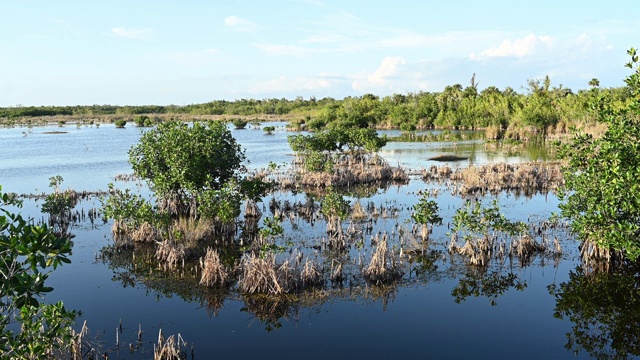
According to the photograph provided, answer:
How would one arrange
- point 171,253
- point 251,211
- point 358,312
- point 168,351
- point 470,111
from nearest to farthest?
point 168,351
point 358,312
point 171,253
point 251,211
point 470,111

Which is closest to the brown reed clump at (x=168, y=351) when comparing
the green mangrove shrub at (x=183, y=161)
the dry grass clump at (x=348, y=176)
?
the green mangrove shrub at (x=183, y=161)

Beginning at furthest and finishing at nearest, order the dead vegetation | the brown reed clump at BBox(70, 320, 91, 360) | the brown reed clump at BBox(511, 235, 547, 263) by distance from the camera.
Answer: the dead vegetation, the brown reed clump at BBox(511, 235, 547, 263), the brown reed clump at BBox(70, 320, 91, 360)

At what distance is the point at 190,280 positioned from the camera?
59.9 ft

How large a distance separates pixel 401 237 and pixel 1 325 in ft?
57.6

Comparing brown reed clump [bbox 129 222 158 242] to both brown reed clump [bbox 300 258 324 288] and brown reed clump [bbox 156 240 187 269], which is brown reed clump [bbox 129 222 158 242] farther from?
brown reed clump [bbox 300 258 324 288]

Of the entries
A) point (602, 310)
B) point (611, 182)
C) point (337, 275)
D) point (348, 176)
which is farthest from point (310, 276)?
point (348, 176)

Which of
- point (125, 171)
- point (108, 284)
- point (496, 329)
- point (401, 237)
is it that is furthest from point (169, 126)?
point (125, 171)

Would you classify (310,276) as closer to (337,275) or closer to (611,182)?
(337,275)

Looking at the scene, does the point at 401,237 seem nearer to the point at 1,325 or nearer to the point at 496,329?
the point at 496,329

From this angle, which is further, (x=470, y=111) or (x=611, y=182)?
(x=470, y=111)

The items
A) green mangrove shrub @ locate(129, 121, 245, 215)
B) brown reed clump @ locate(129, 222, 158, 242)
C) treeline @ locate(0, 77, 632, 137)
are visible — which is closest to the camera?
brown reed clump @ locate(129, 222, 158, 242)

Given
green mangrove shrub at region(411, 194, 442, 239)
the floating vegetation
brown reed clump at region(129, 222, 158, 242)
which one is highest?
the floating vegetation

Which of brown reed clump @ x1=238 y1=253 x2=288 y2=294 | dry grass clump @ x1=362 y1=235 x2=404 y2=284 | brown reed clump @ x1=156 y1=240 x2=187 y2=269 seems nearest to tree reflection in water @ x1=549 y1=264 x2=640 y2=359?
dry grass clump @ x1=362 y1=235 x2=404 y2=284

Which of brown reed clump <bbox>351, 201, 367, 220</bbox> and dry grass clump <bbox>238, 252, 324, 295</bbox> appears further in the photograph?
brown reed clump <bbox>351, 201, 367, 220</bbox>
